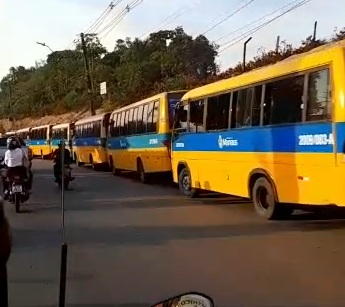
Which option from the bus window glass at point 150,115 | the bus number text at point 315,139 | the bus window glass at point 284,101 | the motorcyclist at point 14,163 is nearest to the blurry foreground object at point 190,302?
the bus number text at point 315,139

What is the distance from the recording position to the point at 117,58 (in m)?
68.0

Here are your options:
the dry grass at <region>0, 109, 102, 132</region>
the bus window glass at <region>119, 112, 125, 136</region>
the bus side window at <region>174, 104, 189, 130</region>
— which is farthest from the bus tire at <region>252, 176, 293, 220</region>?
the dry grass at <region>0, 109, 102, 132</region>

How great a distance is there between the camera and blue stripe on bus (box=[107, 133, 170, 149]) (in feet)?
60.8

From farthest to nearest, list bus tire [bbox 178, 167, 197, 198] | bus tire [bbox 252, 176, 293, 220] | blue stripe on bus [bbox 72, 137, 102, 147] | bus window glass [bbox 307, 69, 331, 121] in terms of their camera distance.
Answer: blue stripe on bus [bbox 72, 137, 102, 147] → bus tire [bbox 178, 167, 197, 198] → bus tire [bbox 252, 176, 293, 220] → bus window glass [bbox 307, 69, 331, 121]

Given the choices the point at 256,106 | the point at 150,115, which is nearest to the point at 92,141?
the point at 150,115

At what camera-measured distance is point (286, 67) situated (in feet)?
34.2

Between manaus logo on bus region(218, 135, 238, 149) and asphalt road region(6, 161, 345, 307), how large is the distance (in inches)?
51.7

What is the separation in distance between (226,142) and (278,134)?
7.42 ft

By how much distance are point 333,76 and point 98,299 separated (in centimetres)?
487

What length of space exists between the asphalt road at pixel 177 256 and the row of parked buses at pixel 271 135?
607mm

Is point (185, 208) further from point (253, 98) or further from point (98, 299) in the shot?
point (98, 299)

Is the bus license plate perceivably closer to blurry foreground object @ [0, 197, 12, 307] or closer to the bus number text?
the bus number text

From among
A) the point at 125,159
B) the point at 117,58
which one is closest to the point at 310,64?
the point at 125,159

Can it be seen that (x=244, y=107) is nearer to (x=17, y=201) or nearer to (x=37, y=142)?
(x=17, y=201)
